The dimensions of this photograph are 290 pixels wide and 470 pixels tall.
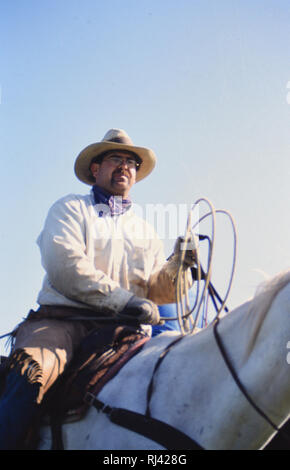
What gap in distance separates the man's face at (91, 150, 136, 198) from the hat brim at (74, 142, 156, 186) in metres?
0.10

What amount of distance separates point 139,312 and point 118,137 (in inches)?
83.6

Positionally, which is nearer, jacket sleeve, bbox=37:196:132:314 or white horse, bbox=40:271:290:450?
white horse, bbox=40:271:290:450

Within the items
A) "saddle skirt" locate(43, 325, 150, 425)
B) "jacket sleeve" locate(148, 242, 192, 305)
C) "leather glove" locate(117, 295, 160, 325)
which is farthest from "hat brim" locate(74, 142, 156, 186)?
"saddle skirt" locate(43, 325, 150, 425)

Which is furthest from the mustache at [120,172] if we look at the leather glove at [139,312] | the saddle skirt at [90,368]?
the saddle skirt at [90,368]

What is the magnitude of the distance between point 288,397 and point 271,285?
0.61m

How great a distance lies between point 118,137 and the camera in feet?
16.8

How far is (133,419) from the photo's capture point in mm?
2846

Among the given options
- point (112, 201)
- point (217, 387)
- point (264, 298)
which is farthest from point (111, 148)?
point (217, 387)

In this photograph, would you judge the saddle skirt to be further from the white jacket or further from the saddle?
the white jacket

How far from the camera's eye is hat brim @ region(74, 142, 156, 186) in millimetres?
5109

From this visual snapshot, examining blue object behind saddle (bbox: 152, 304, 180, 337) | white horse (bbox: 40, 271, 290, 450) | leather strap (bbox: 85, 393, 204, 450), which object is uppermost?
white horse (bbox: 40, 271, 290, 450)

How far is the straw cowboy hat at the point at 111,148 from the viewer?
5.10 meters

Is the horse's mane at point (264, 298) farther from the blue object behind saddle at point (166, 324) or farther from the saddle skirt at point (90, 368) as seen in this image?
the blue object behind saddle at point (166, 324)
